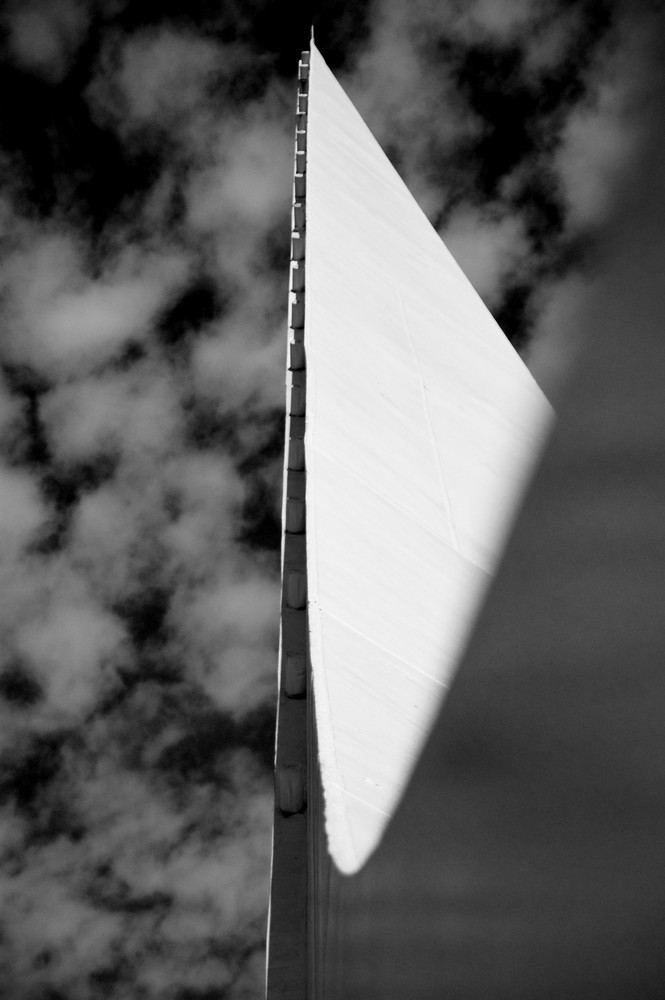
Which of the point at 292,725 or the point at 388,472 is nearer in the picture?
the point at 292,725

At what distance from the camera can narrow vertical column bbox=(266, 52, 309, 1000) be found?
3541 mm

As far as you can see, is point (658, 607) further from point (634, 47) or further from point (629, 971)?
point (634, 47)

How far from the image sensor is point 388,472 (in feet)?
15.9

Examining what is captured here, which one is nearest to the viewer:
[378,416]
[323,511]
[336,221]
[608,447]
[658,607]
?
[658,607]

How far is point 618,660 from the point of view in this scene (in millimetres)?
1138

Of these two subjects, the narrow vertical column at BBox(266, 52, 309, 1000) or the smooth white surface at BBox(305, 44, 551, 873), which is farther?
the narrow vertical column at BBox(266, 52, 309, 1000)

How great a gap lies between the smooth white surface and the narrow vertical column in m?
0.44

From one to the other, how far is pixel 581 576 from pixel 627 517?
0.17m

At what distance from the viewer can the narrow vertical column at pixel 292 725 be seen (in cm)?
354

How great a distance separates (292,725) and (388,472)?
1626 mm

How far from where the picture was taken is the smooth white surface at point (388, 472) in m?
2.77

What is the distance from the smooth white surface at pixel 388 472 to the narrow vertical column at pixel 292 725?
442mm

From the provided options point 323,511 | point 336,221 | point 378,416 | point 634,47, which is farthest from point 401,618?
point 336,221

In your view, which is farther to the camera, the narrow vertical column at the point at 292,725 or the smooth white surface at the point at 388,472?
the narrow vertical column at the point at 292,725
